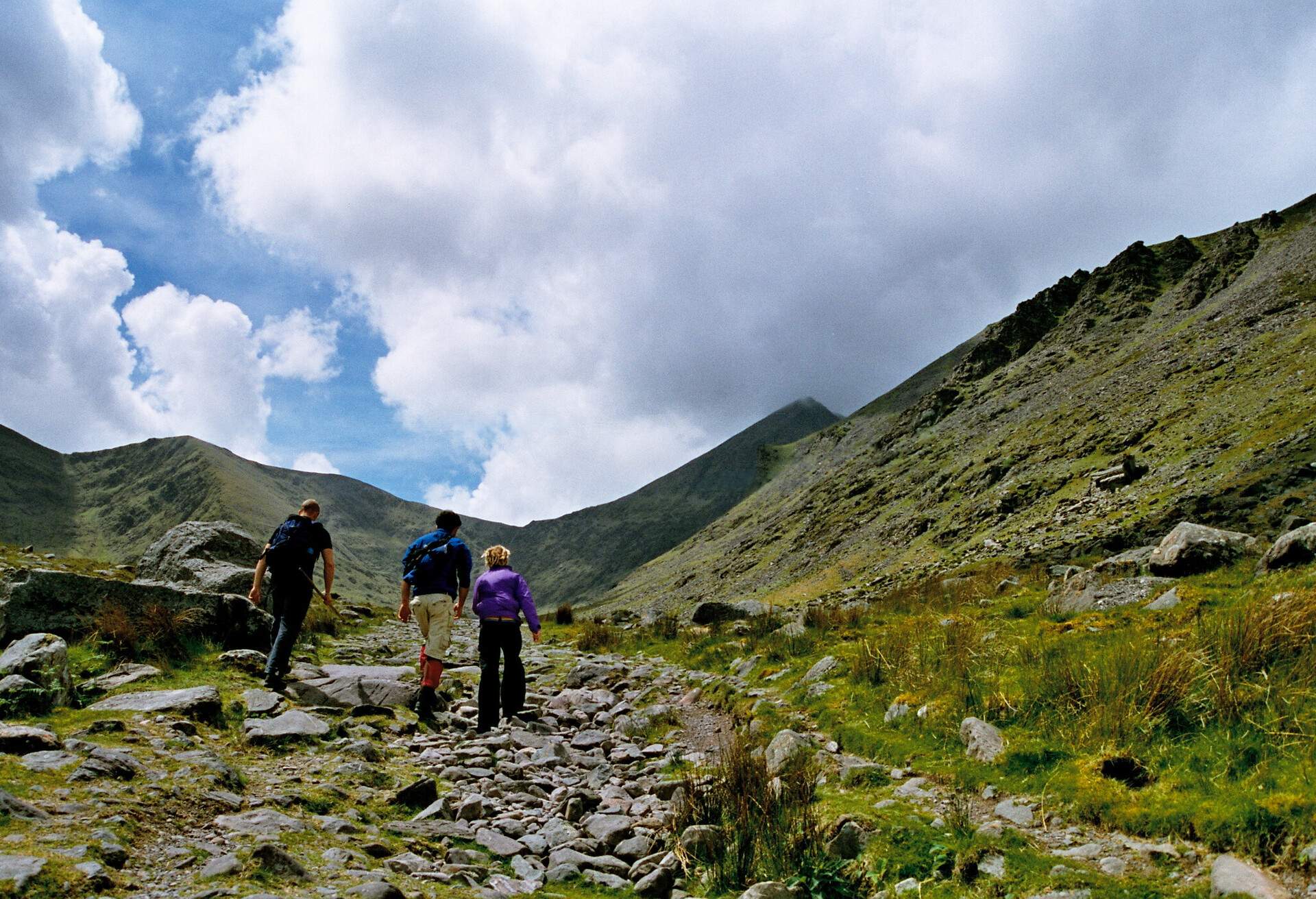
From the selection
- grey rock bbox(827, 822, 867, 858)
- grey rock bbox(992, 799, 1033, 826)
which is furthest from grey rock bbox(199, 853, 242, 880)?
grey rock bbox(992, 799, 1033, 826)

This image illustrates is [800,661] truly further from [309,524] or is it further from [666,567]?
[666,567]

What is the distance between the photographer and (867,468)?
300ft

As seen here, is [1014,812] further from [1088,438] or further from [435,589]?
[1088,438]

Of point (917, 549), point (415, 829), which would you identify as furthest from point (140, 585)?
point (917, 549)

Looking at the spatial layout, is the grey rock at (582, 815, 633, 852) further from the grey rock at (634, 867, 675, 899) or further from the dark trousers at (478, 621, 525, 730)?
the dark trousers at (478, 621, 525, 730)

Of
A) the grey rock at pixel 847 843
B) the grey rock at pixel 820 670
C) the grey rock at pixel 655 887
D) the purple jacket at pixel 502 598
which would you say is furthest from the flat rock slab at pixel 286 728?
the grey rock at pixel 820 670

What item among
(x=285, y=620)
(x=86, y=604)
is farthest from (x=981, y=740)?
(x=86, y=604)

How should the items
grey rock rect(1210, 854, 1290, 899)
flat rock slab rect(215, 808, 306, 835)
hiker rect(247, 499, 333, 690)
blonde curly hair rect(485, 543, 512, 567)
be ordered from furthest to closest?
blonde curly hair rect(485, 543, 512, 567) < hiker rect(247, 499, 333, 690) < flat rock slab rect(215, 808, 306, 835) < grey rock rect(1210, 854, 1290, 899)

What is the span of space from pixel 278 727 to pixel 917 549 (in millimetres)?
50765

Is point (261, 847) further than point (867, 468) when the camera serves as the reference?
No

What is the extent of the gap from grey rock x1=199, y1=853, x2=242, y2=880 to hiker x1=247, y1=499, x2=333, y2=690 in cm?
595

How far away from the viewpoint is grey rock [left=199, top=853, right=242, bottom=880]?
14.1ft

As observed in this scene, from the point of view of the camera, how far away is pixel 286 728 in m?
7.98

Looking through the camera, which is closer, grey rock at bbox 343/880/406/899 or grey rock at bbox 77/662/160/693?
grey rock at bbox 343/880/406/899
